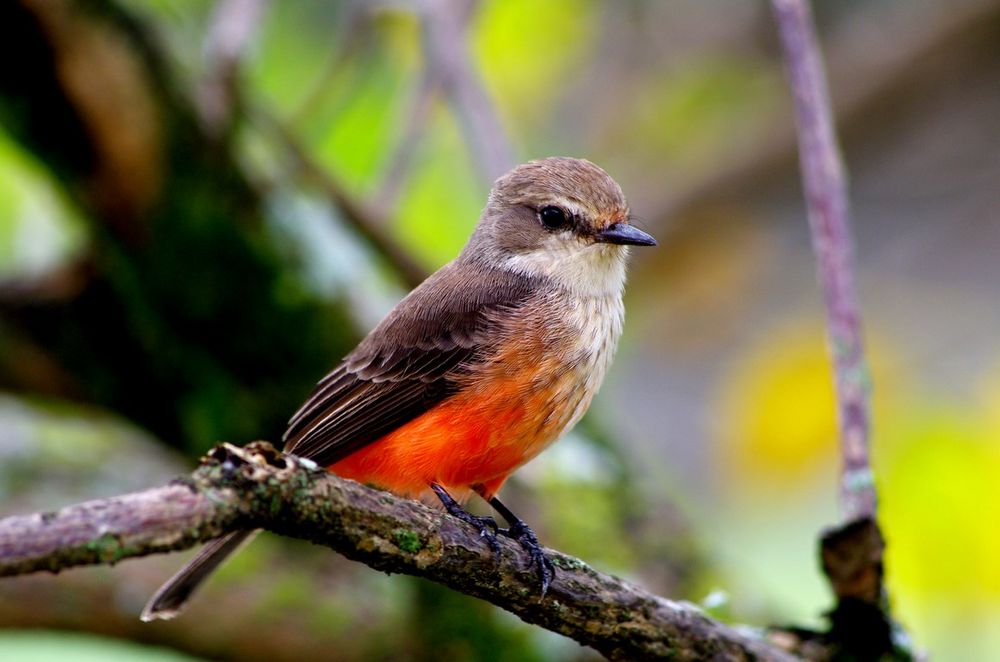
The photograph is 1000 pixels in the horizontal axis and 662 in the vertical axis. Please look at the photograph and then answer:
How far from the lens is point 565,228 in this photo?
4.79 m

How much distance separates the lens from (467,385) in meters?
4.22

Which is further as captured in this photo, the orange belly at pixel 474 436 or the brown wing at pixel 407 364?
the brown wing at pixel 407 364

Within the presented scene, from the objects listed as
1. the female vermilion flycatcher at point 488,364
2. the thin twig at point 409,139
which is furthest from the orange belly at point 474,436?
the thin twig at point 409,139

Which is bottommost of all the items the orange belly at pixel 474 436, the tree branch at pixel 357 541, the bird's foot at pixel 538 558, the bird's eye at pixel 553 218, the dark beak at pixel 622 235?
the tree branch at pixel 357 541

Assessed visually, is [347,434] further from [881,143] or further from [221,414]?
[881,143]

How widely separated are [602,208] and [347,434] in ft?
4.31

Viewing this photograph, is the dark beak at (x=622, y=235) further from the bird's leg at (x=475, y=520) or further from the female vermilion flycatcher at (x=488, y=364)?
the bird's leg at (x=475, y=520)

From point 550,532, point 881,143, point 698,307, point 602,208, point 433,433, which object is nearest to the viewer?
point 433,433

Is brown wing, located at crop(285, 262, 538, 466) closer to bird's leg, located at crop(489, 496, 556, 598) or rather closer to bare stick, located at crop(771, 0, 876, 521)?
bird's leg, located at crop(489, 496, 556, 598)

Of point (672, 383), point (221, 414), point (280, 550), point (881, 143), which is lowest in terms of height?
point (280, 550)

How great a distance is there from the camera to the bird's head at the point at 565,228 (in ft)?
15.4

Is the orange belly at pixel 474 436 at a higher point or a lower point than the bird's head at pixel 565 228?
lower

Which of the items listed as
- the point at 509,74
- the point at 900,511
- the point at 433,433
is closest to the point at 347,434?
the point at 433,433

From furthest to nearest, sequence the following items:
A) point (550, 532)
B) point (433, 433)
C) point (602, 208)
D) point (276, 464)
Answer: point (550, 532), point (602, 208), point (433, 433), point (276, 464)
